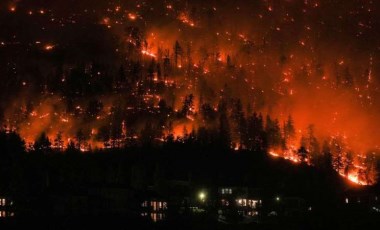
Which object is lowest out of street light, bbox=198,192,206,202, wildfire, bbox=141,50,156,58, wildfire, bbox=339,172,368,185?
street light, bbox=198,192,206,202

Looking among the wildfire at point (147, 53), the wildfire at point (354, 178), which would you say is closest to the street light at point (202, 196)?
the wildfire at point (354, 178)

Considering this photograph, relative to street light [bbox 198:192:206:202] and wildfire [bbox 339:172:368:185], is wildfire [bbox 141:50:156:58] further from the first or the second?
street light [bbox 198:192:206:202]

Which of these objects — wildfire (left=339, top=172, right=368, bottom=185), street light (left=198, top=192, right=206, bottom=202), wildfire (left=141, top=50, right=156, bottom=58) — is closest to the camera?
street light (left=198, top=192, right=206, bottom=202)

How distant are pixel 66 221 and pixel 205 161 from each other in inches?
2161

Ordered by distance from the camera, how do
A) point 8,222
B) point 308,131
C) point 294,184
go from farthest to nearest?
point 308,131
point 294,184
point 8,222

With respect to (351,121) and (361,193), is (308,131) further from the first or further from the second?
(361,193)

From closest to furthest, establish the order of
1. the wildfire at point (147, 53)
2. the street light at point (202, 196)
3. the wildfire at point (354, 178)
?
the street light at point (202, 196)
the wildfire at point (354, 178)
the wildfire at point (147, 53)

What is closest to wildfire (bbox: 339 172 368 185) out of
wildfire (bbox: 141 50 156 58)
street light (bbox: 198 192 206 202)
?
street light (bbox: 198 192 206 202)

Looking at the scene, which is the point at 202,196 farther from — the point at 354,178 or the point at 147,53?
the point at 147,53

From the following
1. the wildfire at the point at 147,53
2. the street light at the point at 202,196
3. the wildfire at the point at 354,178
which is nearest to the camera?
the street light at the point at 202,196

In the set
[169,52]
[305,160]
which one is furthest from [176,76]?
[305,160]

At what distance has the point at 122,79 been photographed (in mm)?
172375

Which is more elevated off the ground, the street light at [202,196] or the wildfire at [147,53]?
the wildfire at [147,53]

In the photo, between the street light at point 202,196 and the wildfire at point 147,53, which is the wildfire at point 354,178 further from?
the wildfire at point 147,53
